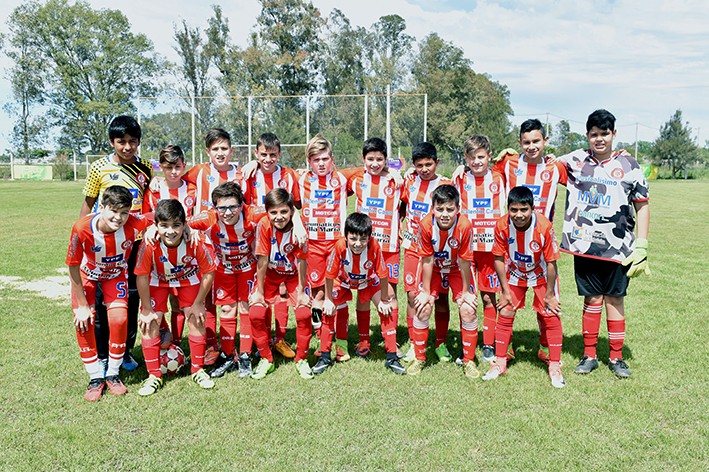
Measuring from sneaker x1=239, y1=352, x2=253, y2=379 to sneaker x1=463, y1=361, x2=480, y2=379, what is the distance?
178cm

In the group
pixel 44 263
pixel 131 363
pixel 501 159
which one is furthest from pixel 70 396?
pixel 44 263

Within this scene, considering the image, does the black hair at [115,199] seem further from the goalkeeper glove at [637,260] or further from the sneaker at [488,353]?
the goalkeeper glove at [637,260]

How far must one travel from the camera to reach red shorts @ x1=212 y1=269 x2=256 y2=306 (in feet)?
13.2

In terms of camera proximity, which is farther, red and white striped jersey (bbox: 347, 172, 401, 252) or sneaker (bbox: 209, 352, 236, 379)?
red and white striped jersey (bbox: 347, 172, 401, 252)

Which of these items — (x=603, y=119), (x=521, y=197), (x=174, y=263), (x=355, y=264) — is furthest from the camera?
(x=355, y=264)

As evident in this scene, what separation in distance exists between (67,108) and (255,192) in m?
43.8

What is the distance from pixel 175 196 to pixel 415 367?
101 inches

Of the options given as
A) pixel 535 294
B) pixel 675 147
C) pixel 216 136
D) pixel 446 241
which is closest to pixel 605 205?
pixel 535 294

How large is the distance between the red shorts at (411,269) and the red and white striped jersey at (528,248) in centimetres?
68

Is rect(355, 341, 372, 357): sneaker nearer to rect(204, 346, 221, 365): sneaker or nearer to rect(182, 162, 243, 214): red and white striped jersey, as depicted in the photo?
rect(204, 346, 221, 365): sneaker

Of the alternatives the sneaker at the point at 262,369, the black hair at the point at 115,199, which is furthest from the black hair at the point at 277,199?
the sneaker at the point at 262,369

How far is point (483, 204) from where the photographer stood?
4.15m

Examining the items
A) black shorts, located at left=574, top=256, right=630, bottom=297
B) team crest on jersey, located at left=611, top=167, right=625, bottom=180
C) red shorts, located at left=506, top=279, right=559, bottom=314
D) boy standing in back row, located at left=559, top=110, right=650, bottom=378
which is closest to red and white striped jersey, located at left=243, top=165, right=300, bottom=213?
red shorts, located at left=506, top=279, right=559, bottom=314

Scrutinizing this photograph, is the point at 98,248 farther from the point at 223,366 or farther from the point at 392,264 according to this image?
the point at 392,264
